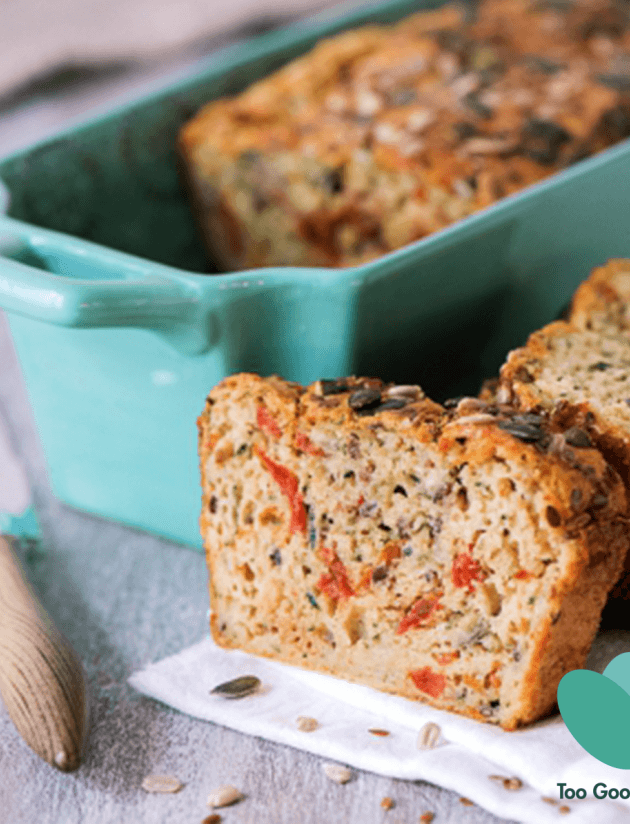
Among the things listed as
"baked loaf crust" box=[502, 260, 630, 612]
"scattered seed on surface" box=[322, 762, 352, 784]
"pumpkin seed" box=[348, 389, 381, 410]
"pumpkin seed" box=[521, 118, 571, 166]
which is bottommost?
"scattered seed on surface" box=[322, 762, 352, 784]

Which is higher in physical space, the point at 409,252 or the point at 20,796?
the point at 409,252

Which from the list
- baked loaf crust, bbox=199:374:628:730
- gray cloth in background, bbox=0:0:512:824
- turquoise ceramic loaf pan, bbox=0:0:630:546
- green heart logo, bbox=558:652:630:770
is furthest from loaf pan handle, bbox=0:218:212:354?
green heart logo, bbox=558:652:630:770

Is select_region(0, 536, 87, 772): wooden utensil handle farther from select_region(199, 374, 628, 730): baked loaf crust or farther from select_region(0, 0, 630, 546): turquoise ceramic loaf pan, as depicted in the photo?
select_region(0, 0, 630, 546): turquoise ceramic loaf pan

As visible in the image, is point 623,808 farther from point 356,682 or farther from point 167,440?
point 167,440

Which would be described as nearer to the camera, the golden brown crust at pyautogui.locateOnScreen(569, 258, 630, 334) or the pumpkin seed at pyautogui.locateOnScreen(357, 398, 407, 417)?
the pumpkin seed at pyautogui.locateOnScreen(357, 398, 407, 417)

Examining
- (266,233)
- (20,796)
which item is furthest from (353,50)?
(20,796)

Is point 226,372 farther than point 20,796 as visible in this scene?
Yes
